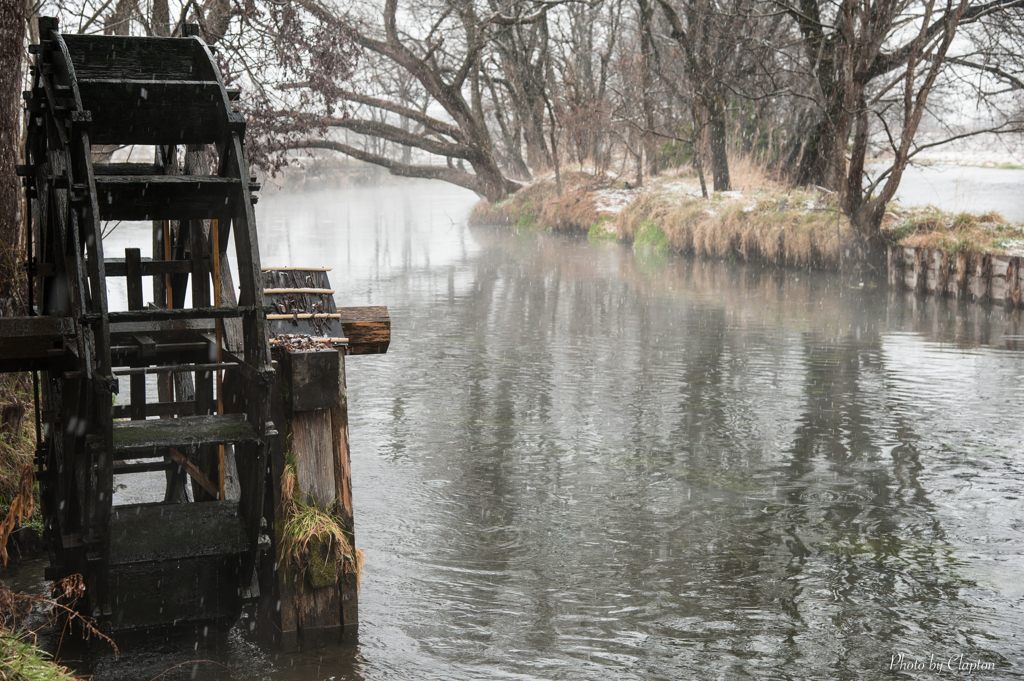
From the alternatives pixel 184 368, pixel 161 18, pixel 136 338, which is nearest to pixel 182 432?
pixel 184 368

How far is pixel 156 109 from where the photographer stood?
16.8ft

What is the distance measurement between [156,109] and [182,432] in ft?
5.54

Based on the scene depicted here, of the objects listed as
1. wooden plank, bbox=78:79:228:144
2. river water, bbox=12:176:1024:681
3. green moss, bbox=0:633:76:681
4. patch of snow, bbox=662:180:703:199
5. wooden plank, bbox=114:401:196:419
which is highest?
patch of snow, bbox=662:180:703:199

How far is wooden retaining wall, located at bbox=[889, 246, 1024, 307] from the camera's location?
15.6m

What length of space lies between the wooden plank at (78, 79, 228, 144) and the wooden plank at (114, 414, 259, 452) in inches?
58.5

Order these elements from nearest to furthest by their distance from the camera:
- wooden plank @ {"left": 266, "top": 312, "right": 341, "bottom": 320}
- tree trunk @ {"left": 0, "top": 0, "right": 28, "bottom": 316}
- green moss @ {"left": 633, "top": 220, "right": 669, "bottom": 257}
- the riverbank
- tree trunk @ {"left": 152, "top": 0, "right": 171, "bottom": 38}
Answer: wooden plank @ {"left": 266, "top": 312, "right": 341, "bottom": 320} < tree trunk @ {"left": 0, "top": 0, "right": 28, "bottom": 316} < tree trunk @ {"left": 152, "top": 0, "right": 171, "bottom": 38} < the riverbank < green moss @ {"left": 633, "top": 220, "right": 669, "bottom": 257}

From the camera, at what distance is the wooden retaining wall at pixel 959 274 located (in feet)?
51.2

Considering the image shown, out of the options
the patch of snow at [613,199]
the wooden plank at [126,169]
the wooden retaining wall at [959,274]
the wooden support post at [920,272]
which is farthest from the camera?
the patch of snow at [613,199]

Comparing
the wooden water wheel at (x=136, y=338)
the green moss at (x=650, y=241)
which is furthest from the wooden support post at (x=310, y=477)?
the green moss at (x=650, y=241)

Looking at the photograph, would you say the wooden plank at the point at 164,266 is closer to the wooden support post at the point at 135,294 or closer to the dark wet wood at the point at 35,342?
the wooden support post at the point at 135,294

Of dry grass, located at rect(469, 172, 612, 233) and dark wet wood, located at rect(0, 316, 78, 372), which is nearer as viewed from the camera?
dark wet wood, located at rect(0, 316, 78, 372)

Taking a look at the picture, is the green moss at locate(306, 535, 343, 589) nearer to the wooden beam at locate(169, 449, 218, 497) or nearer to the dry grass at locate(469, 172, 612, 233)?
the wooden beam at locate(169, 449, 218, 497)

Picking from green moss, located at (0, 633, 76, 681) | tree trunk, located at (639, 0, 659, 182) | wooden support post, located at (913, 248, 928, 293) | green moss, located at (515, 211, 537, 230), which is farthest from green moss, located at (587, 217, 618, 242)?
green moss, located at (0, 633, 76, 681)

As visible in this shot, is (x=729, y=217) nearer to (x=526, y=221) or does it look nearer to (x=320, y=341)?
(x=526, y=221)
